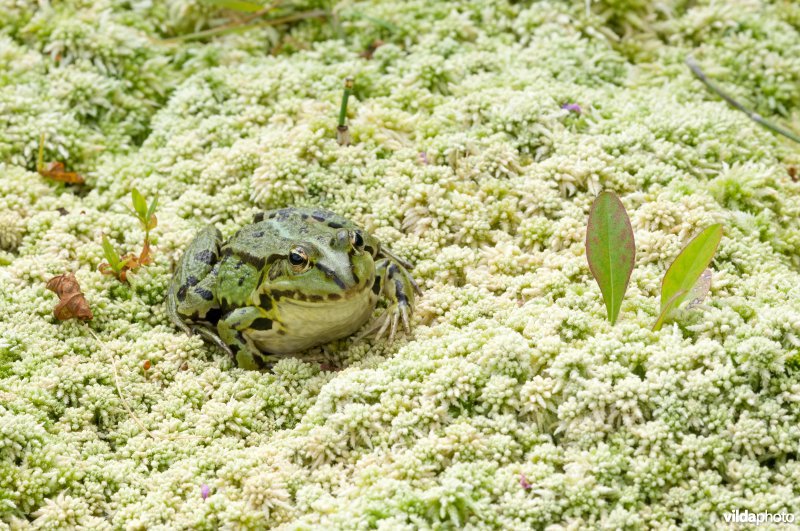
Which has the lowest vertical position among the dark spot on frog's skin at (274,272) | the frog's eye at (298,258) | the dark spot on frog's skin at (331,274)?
the dark spot on frog's skin at (274,272)

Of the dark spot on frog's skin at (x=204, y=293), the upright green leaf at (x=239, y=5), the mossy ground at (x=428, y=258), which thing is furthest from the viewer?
the upright green leaf at (x=239, y=5)

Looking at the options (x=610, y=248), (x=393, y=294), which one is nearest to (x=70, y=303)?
(x=393, y=294)

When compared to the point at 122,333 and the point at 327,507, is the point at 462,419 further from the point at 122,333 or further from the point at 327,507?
the point at 122,333

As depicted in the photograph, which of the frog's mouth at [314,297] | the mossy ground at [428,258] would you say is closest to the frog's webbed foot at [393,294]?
the mossy ground at [428,258]

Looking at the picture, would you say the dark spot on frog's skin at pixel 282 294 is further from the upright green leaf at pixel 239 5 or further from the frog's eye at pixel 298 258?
the upright green leaf at pixel 239 5

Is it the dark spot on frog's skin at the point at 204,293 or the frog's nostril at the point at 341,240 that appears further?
the dark spot on frog's skin at the point at 204,293

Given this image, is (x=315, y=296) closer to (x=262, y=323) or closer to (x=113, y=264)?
(x=262, y=323)

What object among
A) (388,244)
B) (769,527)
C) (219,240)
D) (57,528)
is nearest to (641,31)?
(388,244)

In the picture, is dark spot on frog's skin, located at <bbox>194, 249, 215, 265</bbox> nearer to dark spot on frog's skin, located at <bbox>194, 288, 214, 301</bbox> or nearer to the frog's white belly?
dark spot on frog's skin, located at <bbox>194, 288, 214, 301</bbox>
